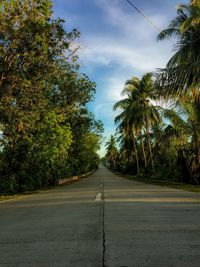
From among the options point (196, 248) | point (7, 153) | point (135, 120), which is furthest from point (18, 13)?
point (135, 120)

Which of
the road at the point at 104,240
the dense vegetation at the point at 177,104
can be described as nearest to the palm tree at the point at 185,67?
the dense vegetation at the point at 177,104

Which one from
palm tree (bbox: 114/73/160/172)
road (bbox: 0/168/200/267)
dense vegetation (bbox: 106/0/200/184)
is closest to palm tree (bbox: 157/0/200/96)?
dense vegetation (bbox: 106/0/200/184)

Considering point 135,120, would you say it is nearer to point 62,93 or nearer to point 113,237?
point 62,93

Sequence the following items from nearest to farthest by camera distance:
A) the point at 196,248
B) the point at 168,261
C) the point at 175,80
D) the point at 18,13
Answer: the point at 168,261
the point at 196,248
the point at 175,80
the point at 18,13

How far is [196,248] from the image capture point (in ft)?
19.6

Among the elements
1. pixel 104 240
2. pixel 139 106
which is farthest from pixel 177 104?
pixel 139 106

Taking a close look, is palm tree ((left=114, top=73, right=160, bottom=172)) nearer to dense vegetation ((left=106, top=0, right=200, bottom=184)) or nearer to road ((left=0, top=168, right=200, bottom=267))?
dense vegetation ((left=106, top=0, right=200, bottom=184))

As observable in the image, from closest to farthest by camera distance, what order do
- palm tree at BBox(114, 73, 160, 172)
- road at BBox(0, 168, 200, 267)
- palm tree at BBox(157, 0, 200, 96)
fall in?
road at BBox(0, 168, 200, 267) < palm tree at BBox(157, 0, 200, 96) < palm tree at BBox(114, 73, 160, 172)

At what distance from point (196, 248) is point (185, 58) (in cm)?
1266

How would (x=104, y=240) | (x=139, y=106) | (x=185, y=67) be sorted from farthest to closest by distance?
(x=139, y=106) < (x=185, y=67) < (x=104, y=240)

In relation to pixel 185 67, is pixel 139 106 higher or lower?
higher

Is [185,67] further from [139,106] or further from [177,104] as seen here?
[139,106]

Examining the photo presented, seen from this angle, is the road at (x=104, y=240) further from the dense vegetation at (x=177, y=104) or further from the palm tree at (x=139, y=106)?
the palm tree at (x=139, y=106)

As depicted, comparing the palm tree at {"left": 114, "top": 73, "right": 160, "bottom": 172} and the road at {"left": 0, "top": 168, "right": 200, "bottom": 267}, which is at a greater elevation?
the palm tree at {"left": 114, "top": 73, "right": 160, "bottom": 172}
